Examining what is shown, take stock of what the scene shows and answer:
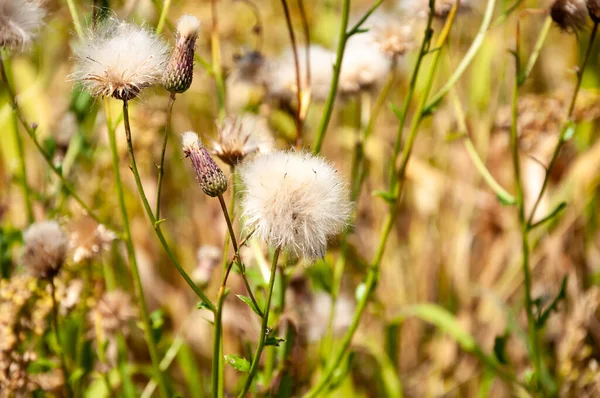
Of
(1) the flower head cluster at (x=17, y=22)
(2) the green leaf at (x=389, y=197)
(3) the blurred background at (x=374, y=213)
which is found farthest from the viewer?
(3) the blurred background at (x=374, y=213)

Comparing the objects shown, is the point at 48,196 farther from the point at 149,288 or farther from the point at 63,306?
the point at 149,288

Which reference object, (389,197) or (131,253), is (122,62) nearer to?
(131,253)

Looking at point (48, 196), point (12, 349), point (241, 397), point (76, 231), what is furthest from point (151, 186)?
point (241, 397)

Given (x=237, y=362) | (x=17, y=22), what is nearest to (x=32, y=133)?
(x=17, y=22)

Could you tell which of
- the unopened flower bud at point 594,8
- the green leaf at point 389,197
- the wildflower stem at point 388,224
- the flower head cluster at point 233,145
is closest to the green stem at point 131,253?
the flower head cluster at point 233,145

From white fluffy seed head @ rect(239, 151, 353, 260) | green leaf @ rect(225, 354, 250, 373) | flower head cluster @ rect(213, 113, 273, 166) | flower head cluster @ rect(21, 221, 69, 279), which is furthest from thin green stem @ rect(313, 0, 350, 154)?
flower head cluster @ rect(21, 221, 69, 279)

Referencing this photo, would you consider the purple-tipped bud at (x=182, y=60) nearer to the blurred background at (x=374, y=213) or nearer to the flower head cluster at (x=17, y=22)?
the flower head cluster at (x=17, y=22)

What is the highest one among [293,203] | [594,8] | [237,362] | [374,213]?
[374,213]
